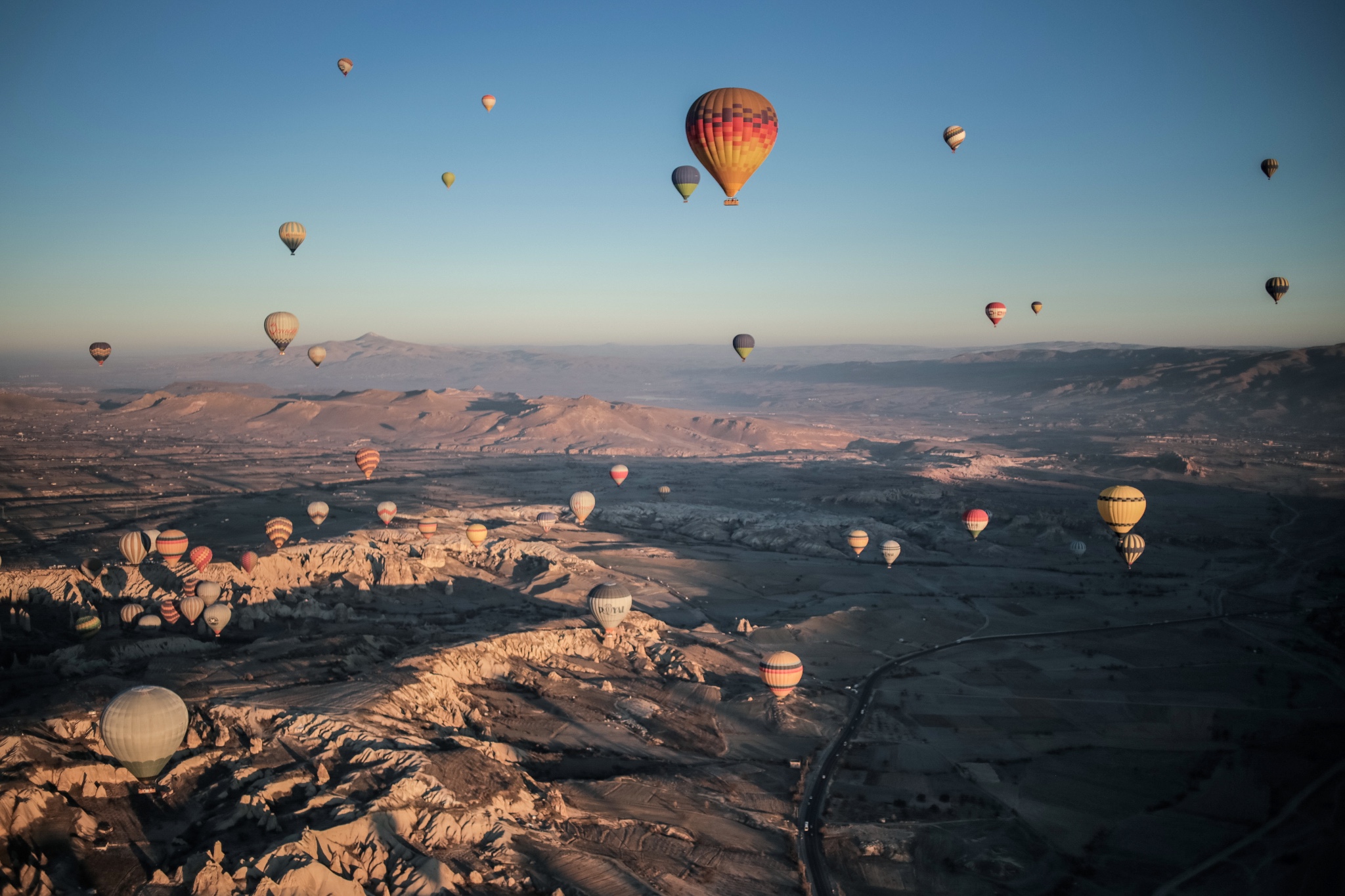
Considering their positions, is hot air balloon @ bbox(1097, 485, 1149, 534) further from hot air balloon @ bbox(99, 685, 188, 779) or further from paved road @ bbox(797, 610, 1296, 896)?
hot air balloon @ bbox(99, 685, 188, 779)

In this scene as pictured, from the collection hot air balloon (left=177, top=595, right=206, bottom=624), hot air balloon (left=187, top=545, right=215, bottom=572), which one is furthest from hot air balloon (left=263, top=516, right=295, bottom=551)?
hot air balloon (left=177, top=595, right=206, bottom=624)

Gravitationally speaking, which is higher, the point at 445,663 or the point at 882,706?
the point at 445,663

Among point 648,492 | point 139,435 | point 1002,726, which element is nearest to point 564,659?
point 1002,726

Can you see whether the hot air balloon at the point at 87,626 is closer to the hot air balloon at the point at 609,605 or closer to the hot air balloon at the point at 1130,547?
the hot air balloon at the point at 609,605

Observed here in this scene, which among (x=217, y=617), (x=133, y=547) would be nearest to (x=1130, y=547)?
(x=217, y=617)

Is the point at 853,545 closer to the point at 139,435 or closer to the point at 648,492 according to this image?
the point at 648,492
